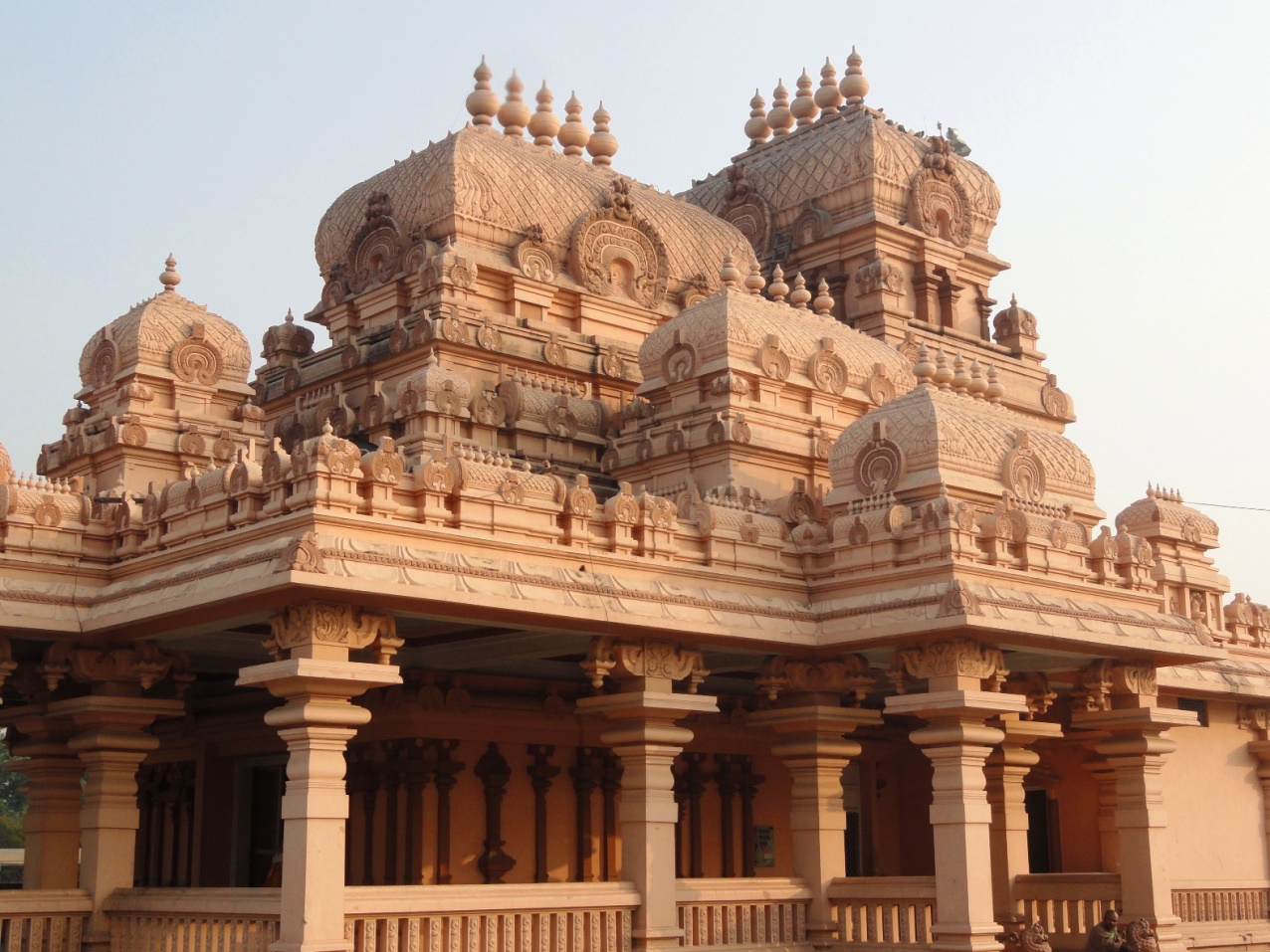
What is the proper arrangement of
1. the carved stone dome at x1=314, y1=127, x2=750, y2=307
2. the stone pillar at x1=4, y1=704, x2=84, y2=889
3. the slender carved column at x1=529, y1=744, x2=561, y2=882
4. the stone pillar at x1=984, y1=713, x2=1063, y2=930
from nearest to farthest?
1. the stone pillar at x1=4, y1=704, x2=84, y2=889
2. the stone pillar at x1=984, y1=713, x2=1063, y2=930
3. the slender carved column at x1=529, y1=744, x2=561, y2=882
4. the carved stone dome at x1=314, y1=127, x2=750, y2=307

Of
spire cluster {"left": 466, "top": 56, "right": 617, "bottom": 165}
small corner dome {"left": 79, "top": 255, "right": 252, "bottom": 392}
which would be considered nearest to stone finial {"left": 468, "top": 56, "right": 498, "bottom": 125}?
spire cluster {"left": 466, "top": 56, "right": 617, "bottom": 165}

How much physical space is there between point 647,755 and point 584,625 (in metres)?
1.47

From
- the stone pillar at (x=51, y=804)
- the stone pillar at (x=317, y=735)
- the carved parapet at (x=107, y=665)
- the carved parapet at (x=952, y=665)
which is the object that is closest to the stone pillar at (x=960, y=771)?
the carved parapet at (x=952, y=665)

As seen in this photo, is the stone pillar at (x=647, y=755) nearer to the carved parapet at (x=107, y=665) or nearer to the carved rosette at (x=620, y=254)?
the carved parapet at (x=107, y=665)

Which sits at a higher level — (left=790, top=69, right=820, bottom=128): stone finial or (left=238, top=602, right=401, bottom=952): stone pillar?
(left=790, top=69, right=820, bottom=128): stone finial

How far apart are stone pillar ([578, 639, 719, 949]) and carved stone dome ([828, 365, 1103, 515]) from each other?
343 cm

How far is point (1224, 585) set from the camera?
25609 mm

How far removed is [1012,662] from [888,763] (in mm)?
5302

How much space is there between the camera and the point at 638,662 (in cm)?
1595

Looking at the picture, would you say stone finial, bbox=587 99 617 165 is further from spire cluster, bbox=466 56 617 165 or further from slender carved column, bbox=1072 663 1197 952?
slender carved column, bbox=1072 663 1197 952

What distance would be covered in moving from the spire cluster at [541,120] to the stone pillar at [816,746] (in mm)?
11523

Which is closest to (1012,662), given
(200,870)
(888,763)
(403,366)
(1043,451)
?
(1043,451)

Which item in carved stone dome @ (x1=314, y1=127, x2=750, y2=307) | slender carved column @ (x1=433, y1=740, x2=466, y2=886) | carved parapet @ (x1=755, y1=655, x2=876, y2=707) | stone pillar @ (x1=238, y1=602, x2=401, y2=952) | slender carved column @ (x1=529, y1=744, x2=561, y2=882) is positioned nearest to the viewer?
stone pillar @ (x1=238, y1=602, x2=401, y2=952)

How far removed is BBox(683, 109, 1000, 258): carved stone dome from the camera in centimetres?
2803
